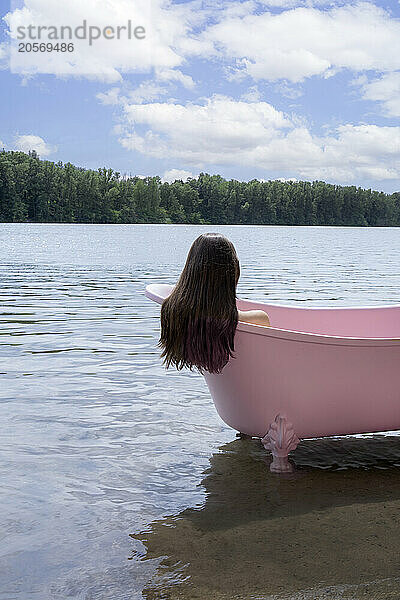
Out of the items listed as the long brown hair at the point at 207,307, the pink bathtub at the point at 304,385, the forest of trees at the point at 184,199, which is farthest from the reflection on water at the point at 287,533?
the forest of trees at the point at 184,199

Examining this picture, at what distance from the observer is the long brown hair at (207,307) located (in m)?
3.42

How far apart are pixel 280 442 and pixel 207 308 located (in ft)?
2.35

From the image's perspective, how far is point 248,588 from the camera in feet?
8.04

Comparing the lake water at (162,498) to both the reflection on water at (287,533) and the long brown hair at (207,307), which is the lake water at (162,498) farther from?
the long brown hair at (207,307)

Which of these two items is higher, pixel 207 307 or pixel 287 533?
pixel 207 307

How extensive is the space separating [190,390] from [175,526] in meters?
2.33

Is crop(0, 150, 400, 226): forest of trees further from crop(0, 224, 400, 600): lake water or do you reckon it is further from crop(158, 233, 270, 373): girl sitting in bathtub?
crop(158, 233, 270, 373): girl sitting in bathtub

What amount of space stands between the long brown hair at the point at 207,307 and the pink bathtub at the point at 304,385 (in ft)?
0.30

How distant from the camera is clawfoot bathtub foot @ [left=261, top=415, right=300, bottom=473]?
11.7 ft

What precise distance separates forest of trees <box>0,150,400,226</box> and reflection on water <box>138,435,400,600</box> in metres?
71.4

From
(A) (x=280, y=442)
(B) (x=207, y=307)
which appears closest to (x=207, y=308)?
(B) (x=207, y=307)

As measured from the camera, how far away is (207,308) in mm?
3438

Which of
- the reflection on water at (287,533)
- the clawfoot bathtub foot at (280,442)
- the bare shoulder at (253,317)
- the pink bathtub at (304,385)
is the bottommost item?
the reflection on water at (287,533)

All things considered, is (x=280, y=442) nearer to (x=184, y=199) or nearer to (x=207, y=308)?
(x=207, y=308)
